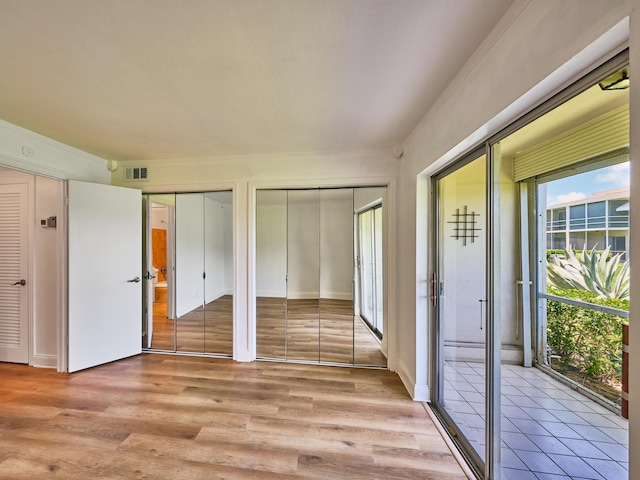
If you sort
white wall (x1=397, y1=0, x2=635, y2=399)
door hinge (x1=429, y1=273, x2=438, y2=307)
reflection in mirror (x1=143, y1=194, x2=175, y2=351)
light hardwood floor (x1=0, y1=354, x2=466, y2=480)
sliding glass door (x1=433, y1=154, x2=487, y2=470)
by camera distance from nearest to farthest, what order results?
white wall (x1=397, y1=0, x2=635, y2=399), light hardwood floor (x1=0, y1=354, x2=466, y2=480), sliding glass door (x1=433, y1=154, x2=487, y2=470), door hinge (x1=429, y1=273, x2=438, y2=307), reflection in mirror (x1=143, y1=194, x2=175, y2=351)

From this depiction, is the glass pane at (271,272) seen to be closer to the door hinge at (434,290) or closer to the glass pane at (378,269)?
the glass pane at (378,269)

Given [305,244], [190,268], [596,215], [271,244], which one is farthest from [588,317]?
[190,268]

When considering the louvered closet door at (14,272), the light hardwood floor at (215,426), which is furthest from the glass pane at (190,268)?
the louvered closet door at (14,272)

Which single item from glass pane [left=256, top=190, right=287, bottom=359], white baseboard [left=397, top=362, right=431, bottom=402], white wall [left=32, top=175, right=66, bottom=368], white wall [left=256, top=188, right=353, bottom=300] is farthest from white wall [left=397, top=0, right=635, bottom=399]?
white wall [left=32, top=175, right=66, bottom=368]

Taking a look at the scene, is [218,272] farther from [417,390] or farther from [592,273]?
[592,273]

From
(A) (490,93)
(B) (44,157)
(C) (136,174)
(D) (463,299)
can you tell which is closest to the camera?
(A) (490,93)

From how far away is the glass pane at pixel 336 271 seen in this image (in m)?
3.21

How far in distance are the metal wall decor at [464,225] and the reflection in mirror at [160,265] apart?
3.39 meters

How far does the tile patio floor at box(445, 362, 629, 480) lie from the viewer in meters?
1.02

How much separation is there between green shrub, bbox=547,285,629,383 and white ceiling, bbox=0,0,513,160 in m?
1.30

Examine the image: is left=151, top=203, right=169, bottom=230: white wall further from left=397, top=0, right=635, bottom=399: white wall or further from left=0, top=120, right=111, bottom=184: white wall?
left=397, top=0, right=635, bottom=399: white wall

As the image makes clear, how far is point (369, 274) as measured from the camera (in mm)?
3354

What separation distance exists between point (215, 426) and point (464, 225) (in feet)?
8.14

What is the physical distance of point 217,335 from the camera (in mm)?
3465
